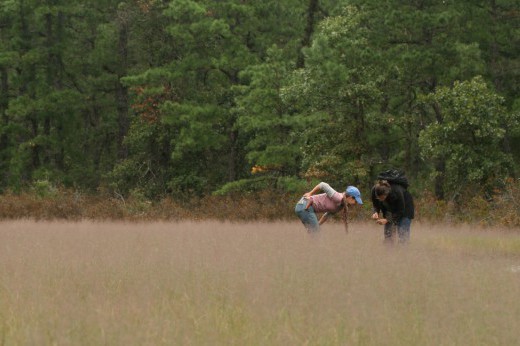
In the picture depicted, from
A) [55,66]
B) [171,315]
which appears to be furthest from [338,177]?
[55,66]

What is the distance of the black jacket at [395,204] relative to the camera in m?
10.7

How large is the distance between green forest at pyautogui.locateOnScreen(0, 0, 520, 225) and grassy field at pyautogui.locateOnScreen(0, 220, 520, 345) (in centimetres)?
1016

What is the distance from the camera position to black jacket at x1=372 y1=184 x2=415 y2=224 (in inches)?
423

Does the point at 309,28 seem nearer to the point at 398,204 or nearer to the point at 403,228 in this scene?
the point at 403,228

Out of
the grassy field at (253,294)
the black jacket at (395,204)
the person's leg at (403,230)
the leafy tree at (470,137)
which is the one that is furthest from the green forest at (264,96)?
the grassy field at (253,294)

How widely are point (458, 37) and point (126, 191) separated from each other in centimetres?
1678

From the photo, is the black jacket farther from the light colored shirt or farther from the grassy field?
the light colored shirt

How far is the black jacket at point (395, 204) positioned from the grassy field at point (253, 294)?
1.86ft

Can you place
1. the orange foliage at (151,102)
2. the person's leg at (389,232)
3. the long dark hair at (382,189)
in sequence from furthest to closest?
the orange foliage at (151,102) < the person's leg at (389,232) < the long dark hair at (382,189)

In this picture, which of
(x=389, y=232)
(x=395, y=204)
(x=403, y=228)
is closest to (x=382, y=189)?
(x=395, y=204)

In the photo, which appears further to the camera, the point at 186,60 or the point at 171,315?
the point at 186,60

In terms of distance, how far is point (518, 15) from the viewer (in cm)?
2883

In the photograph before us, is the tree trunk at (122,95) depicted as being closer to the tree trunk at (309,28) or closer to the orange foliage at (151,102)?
the orange foliage at (151,102)

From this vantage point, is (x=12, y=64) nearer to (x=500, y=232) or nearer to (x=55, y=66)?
(x=55, y=66)
